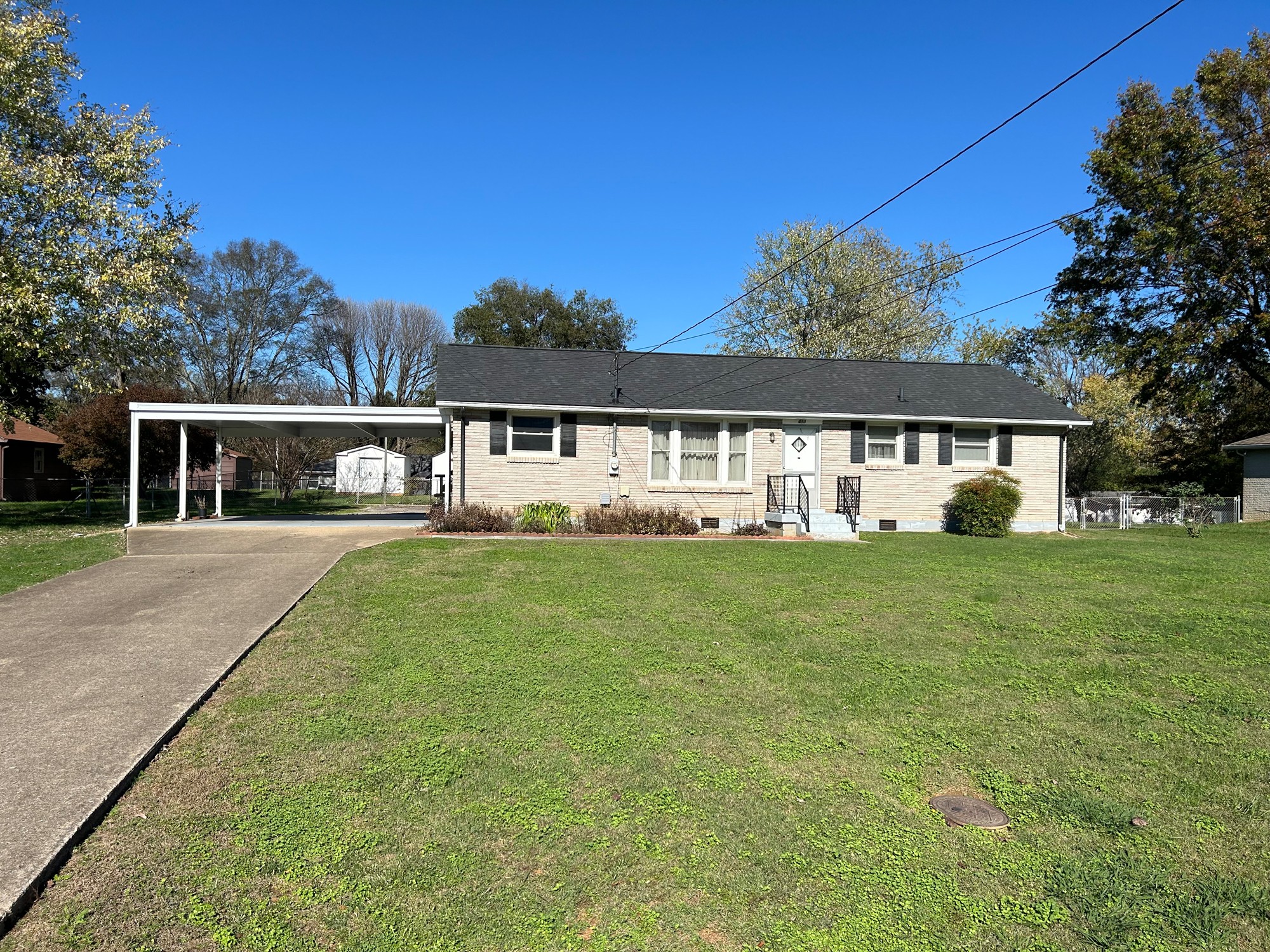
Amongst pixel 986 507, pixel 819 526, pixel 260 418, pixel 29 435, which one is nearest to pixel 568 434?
pixel 819 526

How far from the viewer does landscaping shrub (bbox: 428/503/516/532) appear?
14781mm

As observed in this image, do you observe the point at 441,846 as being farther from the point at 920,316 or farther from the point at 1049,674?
the point at 920,316

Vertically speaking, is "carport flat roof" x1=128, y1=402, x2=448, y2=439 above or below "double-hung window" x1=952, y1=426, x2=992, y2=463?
above

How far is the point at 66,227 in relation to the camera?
17.0m

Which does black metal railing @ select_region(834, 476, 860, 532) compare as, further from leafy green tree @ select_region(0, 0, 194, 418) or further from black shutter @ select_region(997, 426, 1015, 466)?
leafy green tree @ select_region(0, 0, 194, 418)

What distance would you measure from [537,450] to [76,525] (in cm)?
1178

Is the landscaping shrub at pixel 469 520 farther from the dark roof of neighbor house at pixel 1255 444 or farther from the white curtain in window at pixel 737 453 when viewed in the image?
the dark roof of neighbor house at pixel 1255 444

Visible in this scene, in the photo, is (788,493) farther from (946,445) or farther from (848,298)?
(848,298)

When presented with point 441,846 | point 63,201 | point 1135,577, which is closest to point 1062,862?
point 441,846

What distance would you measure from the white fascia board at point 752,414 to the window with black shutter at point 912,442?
0.61 ft

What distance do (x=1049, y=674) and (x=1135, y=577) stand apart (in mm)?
5707

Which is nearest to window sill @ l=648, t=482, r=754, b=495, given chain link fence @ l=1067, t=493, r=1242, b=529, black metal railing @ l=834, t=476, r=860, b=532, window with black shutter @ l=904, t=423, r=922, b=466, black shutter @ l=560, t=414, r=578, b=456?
black shutter @ l=560, t=414, r=578, b=456

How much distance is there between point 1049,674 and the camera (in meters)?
5.65

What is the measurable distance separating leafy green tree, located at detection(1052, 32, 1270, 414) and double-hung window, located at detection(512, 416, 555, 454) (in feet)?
50.9
